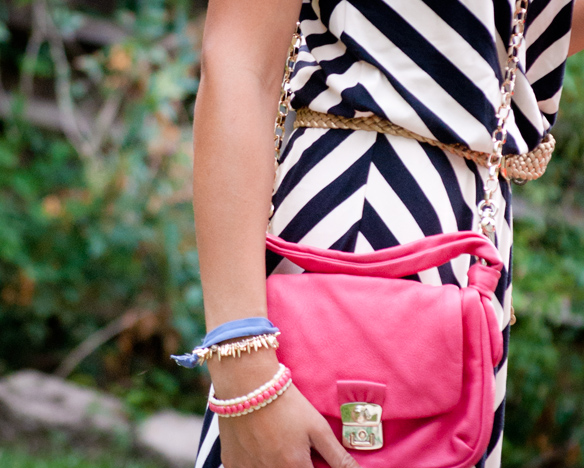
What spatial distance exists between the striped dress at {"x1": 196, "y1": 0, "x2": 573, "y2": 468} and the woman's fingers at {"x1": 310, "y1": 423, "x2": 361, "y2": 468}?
18 centimetres

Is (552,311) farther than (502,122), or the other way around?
(552,311)

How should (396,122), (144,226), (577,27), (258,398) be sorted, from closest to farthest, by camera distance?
(258,398), (396,122), (577,27), (144,226)

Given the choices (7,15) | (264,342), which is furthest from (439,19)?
(7,15)

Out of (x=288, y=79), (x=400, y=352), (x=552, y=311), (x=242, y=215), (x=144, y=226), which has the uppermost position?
(x=288, y=79)

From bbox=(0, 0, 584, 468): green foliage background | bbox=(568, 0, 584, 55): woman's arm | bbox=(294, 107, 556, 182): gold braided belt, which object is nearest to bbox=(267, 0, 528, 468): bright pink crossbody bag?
bbox=(294, 107, 556, 182): gold braided belt

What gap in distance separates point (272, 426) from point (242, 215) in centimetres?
24

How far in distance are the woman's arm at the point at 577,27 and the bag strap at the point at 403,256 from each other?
2.14ft

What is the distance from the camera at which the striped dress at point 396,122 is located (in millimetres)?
848

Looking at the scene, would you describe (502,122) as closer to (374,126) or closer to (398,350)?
(374,126)

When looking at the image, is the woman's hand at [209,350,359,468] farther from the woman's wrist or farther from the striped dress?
the striped dress

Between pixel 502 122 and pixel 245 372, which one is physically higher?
pixel 502 122

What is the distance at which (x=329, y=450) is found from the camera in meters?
0.76

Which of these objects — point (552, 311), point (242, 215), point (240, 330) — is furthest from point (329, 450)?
point (552, 311)

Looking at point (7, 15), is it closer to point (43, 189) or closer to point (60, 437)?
point (43, 189)
